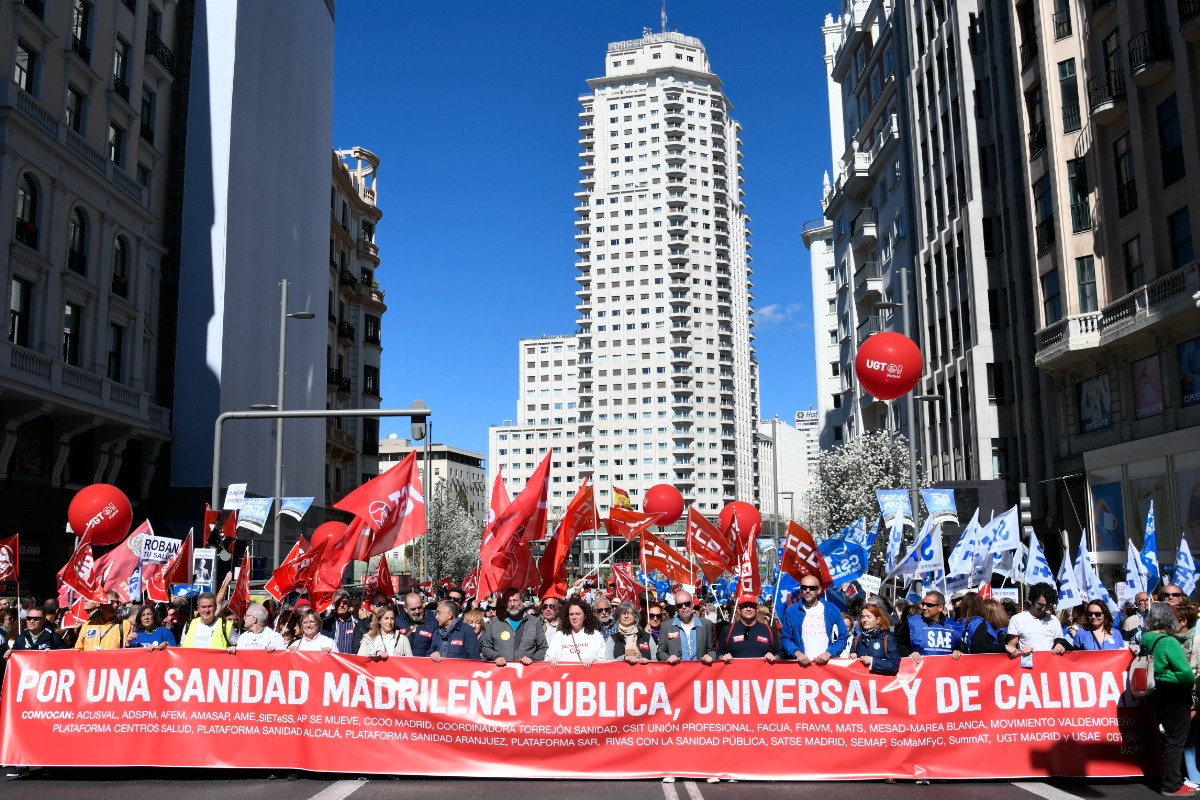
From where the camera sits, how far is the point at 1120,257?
94.5 ft

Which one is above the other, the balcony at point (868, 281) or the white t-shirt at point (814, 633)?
the balcony at point (868, 281)

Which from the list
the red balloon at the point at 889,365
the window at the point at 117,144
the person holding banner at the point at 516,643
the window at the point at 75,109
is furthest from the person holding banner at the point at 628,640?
the window at the point at 117,144

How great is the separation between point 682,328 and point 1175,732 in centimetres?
13663

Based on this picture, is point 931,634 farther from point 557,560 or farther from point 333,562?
point 333,562

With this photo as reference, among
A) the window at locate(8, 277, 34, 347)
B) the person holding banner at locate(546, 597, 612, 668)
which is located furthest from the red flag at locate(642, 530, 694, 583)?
the window at locate(8, 277, 34, 347)

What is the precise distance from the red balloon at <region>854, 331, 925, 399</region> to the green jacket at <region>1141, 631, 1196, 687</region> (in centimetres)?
1004

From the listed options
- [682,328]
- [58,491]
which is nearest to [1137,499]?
[58,491]

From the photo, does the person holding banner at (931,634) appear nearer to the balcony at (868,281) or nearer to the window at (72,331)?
the window at (72,331)

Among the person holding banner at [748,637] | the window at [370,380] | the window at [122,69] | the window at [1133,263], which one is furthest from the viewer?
the window at [370,380]

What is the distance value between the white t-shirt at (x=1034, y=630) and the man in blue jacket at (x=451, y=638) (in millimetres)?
5541

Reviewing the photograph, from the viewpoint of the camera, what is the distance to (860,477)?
39.9 meters

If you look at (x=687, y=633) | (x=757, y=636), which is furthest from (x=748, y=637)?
(x=687, y=633)

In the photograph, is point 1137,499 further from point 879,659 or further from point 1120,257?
point 879,659

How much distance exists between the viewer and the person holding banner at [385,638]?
415 inches
